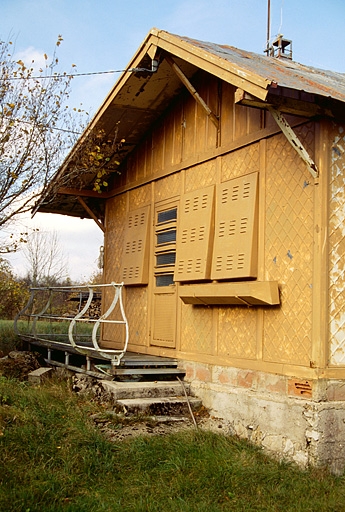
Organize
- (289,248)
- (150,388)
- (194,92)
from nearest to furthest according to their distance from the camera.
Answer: (289,248)
(150,388)
(194,92)

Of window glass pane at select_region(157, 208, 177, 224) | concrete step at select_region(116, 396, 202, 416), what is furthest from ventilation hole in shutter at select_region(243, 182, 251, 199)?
concrete step at select_region(116, 396, 202, 416)

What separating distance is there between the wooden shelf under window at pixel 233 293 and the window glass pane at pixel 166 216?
139cm

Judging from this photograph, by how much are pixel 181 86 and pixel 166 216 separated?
82.7 inches

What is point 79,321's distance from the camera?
1467cm

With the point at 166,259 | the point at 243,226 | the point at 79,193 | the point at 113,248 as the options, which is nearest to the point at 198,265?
the point at 243,226

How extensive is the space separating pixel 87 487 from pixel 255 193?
4007 mm

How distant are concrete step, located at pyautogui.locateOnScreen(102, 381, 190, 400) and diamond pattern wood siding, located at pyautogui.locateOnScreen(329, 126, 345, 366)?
266cm

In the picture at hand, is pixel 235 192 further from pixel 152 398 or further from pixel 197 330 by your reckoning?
pixel 152 398

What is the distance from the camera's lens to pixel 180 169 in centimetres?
970

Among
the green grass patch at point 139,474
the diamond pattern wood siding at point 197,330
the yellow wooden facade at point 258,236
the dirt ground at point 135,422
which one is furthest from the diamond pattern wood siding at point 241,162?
the green grass patch at point 139,474

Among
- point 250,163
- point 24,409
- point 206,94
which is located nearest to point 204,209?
point 250,163

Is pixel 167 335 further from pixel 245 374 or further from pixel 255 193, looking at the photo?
pixel 255 193

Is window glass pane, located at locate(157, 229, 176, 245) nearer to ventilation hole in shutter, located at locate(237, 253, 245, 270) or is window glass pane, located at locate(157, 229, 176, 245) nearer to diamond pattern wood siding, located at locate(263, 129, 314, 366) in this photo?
ventilation hole in shutter, located at locate(237, 253, 245, 270)

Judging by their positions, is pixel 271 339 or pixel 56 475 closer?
pixel 56 475
